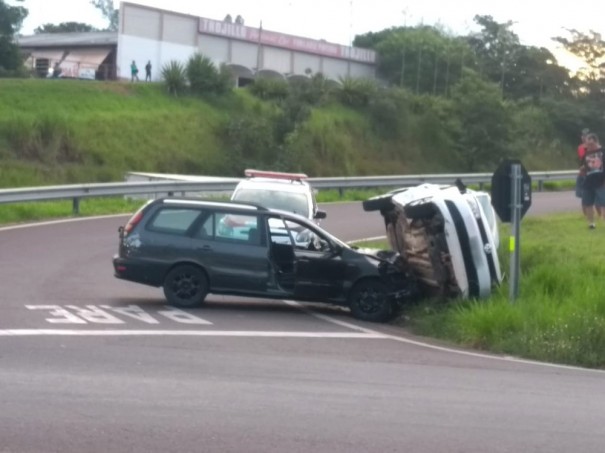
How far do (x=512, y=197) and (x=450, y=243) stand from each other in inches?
43.3

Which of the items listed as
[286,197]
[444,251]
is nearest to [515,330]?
[444,251]

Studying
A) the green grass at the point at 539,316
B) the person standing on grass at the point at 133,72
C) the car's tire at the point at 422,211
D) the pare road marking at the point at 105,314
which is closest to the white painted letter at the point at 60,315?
the pare road marking at the point at 105,314

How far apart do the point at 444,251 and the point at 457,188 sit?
158 cm

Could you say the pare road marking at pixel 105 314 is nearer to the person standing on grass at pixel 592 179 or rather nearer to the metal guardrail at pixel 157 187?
the person standing on grass at pixel 592 179

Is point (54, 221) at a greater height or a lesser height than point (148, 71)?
lesser

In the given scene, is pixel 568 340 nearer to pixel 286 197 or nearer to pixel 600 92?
pixel 286 197

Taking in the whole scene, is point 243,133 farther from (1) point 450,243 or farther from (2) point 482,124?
(1) point 450,243

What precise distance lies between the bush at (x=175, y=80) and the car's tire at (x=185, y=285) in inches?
1668

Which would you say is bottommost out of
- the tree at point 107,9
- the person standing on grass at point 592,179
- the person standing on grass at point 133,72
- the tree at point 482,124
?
the person standing on grass at point 592,179

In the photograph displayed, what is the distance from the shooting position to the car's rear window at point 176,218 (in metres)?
17.9

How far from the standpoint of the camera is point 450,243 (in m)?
17.3

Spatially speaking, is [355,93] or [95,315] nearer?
[95,315]

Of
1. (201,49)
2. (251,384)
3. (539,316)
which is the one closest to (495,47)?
(201,49)

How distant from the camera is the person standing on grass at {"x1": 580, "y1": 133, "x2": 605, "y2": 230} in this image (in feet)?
76.0
